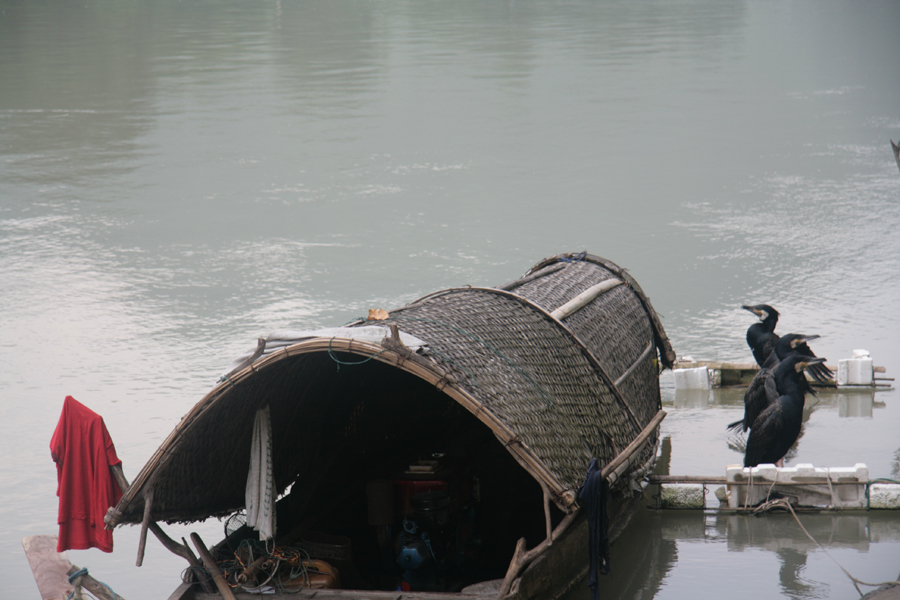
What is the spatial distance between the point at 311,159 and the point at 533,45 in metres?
12.9

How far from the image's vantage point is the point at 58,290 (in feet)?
39.6

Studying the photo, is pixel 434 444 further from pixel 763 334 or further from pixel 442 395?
pixel 763 334

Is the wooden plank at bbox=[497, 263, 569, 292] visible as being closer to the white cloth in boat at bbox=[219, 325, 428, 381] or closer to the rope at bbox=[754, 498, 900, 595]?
the white cloth in boat at bbox=[219, 325, 428, 381]

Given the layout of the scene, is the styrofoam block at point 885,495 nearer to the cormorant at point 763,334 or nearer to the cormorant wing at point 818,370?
the cormorant wing at point 818,370

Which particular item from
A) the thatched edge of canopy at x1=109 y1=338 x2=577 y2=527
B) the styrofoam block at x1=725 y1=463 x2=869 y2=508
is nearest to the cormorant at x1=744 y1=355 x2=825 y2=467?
the styrofoam block at x1=725 y1=463 x2=869 y2=508

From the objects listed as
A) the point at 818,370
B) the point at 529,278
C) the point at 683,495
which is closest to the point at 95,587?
the point at 529,278

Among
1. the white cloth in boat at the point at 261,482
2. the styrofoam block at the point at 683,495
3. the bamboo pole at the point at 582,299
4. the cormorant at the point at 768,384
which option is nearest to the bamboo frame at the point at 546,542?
the bamboo pole at the point at 582,299

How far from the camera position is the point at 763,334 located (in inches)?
337

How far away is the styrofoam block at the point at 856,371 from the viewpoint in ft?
29.2

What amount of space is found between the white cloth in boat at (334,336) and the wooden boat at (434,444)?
0.01 meters

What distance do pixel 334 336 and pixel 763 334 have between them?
5387 mm

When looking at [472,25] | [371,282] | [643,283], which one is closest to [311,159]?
[371,282]

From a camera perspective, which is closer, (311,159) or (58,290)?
(58,290)

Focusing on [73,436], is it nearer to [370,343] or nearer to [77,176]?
[370,343]
